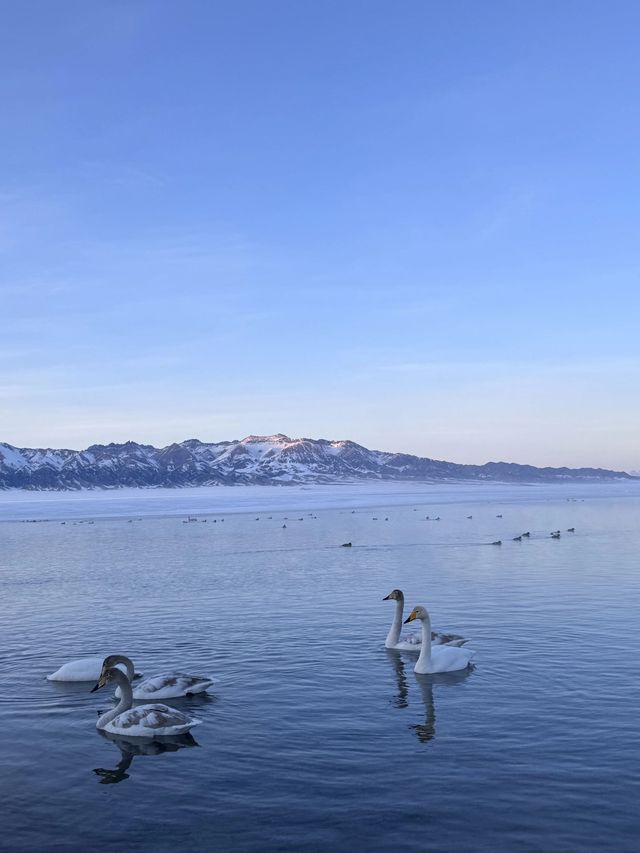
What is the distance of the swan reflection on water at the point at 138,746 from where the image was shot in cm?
1494

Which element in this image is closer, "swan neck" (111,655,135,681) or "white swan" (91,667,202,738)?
"white swan" (91,667,202,738)

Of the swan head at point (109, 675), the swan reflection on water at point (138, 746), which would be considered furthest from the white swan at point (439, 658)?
the swan head at point (109, 675)

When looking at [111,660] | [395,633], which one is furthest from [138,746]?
[395,633]

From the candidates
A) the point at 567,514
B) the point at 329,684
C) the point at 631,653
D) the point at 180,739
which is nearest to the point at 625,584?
the point at 631,653

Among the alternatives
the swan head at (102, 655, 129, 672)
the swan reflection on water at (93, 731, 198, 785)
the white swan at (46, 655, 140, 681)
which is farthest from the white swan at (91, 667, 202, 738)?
the white swan at (46, 655, 140, 681)

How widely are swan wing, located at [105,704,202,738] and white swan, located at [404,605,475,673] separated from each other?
6.84m

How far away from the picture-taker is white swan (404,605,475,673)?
2112 cm

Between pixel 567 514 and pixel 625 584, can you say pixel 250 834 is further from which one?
pixel 567 514

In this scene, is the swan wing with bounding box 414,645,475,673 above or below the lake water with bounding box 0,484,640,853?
above

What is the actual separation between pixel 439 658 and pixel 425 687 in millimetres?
1294

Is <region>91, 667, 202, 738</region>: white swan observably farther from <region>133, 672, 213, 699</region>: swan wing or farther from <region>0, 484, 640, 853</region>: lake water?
<region>133, 672, 213, 699</region>: swan wing

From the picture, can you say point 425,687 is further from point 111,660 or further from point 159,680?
point 111,660

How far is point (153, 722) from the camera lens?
1658cm

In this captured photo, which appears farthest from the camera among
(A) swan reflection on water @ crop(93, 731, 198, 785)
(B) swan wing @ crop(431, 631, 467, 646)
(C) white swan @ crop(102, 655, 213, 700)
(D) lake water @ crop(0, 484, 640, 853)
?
(B) swan wing @ crop(431, 631, 467, 646)
